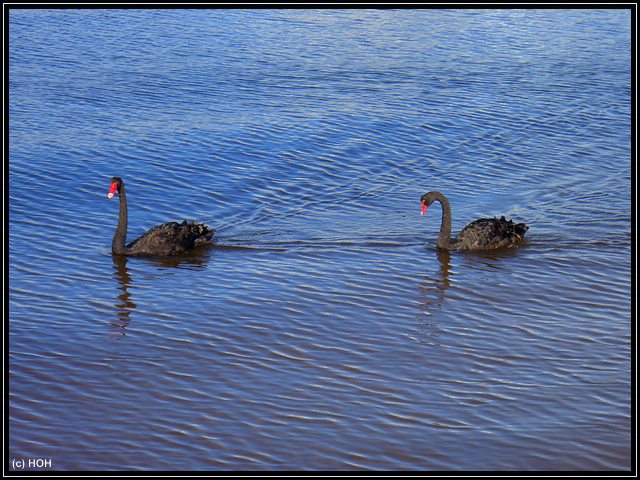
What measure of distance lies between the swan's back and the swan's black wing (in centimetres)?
299

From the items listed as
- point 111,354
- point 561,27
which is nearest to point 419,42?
point 561,27

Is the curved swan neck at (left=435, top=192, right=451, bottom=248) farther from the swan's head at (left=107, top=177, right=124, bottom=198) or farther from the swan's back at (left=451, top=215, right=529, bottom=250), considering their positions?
the swan's head at (left=107, top=177, right=124, bottom=198)

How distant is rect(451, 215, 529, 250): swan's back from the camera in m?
11.6

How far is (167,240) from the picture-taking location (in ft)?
37.3

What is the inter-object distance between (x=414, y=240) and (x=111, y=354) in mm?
4704

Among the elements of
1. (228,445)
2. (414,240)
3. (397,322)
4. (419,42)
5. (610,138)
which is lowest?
(228,445)

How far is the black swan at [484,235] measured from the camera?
1164 centimetres

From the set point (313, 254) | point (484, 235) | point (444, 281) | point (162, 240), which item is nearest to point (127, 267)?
point (162, 240)

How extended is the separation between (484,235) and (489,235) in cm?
8

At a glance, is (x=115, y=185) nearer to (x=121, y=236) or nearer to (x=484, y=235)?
(x=121, y=236)

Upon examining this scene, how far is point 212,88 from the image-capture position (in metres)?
18.5

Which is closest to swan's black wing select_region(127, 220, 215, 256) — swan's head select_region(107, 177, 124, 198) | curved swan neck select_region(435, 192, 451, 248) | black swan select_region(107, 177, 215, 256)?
black swan select_region(107, 177, 215, 256)
